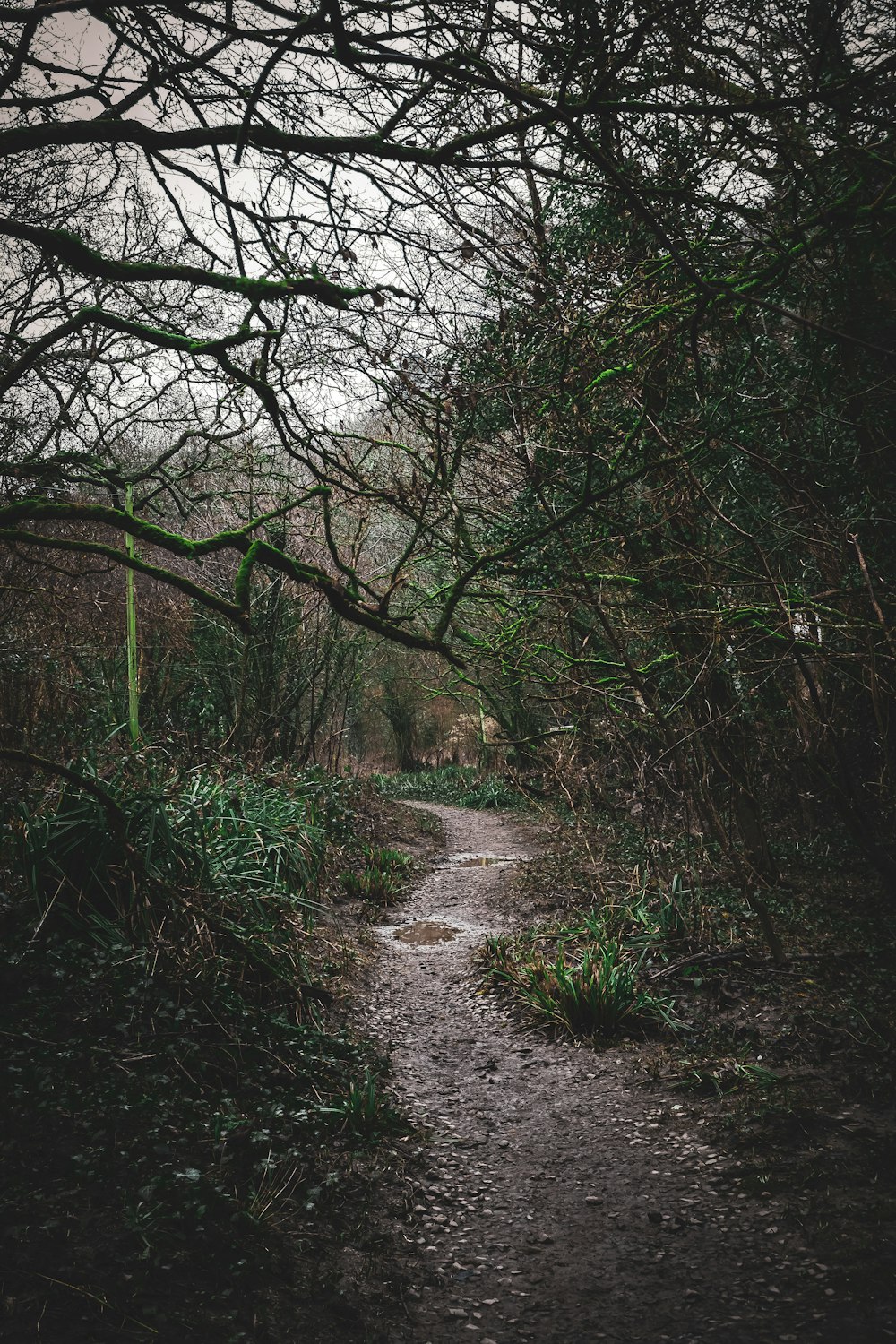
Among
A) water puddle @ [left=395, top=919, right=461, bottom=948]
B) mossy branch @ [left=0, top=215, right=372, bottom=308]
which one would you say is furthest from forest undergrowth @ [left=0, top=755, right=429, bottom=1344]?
mossy branch @ [left=0, top=215, right=372, bottom=308]

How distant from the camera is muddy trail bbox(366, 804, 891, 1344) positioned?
254 cm

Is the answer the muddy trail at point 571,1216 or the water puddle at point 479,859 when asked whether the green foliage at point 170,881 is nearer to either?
the muddy trail at point 571,1216

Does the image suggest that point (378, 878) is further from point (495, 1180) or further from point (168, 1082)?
point (168, 1082)

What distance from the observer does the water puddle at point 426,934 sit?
6.71 metres

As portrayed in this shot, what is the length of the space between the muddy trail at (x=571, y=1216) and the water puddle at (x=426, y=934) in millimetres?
1466

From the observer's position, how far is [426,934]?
695 centimetres

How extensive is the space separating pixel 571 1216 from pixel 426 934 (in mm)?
3842

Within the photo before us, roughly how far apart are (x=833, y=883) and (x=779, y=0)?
19.9 ft

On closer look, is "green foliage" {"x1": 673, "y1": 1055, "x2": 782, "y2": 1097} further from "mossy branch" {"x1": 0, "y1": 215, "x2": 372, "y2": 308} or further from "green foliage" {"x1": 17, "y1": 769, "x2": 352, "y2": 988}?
"mossy branch" {"x1": 0, "y1": 215, "x2": 372, "y2": 308}

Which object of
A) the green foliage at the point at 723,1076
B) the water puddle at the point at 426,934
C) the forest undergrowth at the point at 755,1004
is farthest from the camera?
the water puddle at the point at 426,934

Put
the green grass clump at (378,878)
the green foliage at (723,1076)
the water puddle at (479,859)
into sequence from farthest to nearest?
the water puddle at (479,859), the green grass clump at (378,878), the green foliage at (723,1076)

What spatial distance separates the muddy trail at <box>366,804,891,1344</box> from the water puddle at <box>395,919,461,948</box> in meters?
1.47

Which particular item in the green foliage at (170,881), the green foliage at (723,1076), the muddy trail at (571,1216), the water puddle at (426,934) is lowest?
the muddy trail at (571,1216)

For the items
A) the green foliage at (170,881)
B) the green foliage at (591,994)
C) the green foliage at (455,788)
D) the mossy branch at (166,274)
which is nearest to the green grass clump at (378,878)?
the green foliage at (170,881)
